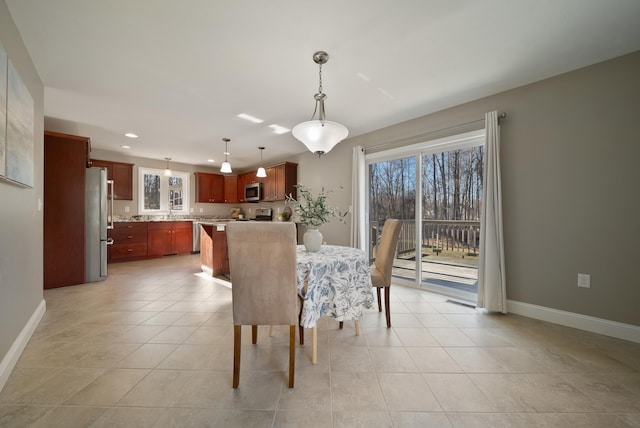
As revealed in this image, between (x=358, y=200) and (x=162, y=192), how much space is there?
523 centimetres

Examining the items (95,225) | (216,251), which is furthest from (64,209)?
(216,251)

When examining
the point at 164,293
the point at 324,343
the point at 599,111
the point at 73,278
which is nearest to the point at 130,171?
the point at 73,278

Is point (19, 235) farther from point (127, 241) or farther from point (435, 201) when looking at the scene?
point (435, 201)

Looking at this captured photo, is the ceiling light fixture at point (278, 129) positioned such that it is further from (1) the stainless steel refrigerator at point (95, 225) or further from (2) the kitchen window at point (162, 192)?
(2) the kitchen window at point (162, 192)

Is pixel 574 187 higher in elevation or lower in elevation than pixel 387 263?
higher

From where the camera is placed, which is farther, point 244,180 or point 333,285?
point 244,180

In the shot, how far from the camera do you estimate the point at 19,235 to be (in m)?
1.87

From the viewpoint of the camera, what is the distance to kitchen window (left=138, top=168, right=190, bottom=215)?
5988 mm

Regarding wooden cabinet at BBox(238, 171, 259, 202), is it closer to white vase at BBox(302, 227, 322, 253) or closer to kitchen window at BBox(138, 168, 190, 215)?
kitchen window at BBox(138, 168, 190, 215)

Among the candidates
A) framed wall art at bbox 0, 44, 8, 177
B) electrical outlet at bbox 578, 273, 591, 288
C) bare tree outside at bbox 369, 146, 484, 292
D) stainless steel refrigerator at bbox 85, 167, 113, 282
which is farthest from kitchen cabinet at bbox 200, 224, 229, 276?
electrical outlet at bbox 578, 273, 591, 288

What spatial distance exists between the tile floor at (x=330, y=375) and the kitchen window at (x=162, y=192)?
4.07 metres

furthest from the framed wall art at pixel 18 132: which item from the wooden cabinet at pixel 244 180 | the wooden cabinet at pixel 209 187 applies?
the wooden cabinet at pixel 209 187

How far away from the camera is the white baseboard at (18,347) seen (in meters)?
1.51

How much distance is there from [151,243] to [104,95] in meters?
3.71
